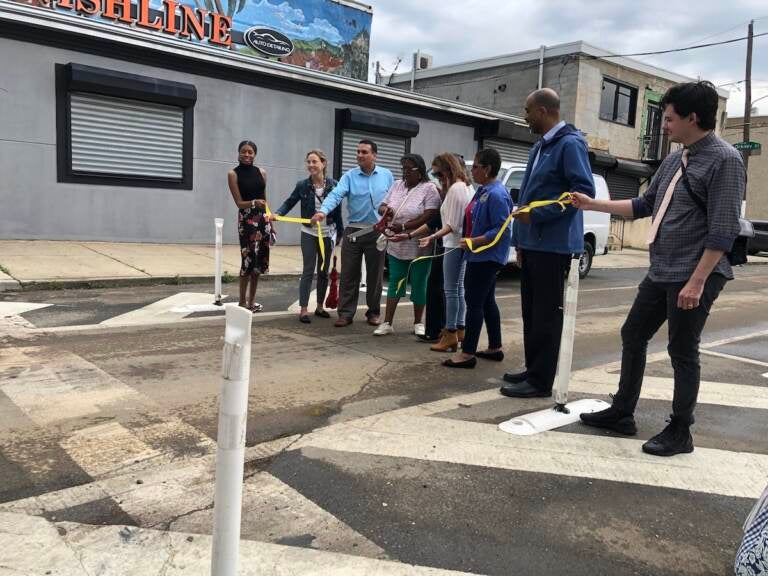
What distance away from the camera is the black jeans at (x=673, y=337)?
142 inches

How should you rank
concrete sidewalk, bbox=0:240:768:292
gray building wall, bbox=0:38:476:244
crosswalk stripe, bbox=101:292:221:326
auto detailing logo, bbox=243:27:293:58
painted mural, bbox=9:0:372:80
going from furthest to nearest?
auto detailing logo, bbox=243:27:293:58 → painted mural, bbox=9:0:372:80 → gray building wall, bbox=0:38:476:244 → concrete sidewalk, bbox=0:240:768:292 → crosswalk stripe, bbox=101:292:221:326

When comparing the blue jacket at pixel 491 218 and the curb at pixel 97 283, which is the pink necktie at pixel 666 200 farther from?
the curb at pixel 97 283

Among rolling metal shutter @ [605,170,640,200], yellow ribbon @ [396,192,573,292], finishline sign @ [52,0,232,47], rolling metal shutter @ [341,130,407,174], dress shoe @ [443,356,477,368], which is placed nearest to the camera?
yellow ribbon @ [396,192,573,292]

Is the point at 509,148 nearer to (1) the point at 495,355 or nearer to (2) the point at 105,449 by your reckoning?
(1) the point at 495,355

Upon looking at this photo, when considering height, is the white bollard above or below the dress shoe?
above

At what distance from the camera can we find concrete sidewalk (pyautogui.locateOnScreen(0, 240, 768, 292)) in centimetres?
915

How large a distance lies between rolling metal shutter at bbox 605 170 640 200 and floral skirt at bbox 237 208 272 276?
19479 mm

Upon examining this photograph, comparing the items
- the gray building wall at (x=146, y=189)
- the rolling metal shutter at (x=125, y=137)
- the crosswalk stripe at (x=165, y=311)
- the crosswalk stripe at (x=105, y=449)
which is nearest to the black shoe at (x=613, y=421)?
the crosswalk stripe at (x=105, y=449)

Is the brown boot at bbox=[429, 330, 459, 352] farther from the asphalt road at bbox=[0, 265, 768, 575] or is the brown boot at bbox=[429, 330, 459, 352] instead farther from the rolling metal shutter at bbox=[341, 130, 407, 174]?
the rolling metal shutter at bbox=[341, 130, 407, 174]

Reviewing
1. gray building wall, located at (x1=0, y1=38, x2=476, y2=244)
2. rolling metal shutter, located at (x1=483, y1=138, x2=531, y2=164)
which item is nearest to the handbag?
gray building wall, located at (x1=0, y1=38, x2=476, y2=244)

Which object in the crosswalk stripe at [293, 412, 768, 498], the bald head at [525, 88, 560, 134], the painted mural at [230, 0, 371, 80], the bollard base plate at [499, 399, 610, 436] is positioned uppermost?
the painted mural at [230, 0, 371, 80]

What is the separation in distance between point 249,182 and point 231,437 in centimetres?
581

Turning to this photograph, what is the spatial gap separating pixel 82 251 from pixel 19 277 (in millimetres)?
2524

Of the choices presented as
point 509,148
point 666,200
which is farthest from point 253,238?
point 509,148
